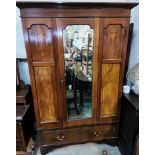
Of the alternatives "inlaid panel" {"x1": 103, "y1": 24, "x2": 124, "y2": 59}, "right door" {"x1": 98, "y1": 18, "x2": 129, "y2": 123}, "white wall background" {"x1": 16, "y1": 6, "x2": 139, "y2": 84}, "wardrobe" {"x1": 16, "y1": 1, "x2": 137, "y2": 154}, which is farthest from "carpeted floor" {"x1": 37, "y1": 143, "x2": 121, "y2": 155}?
"inlaid panel" {"x1": 103, "y1": 24, "x2": 124, "y2": 59}

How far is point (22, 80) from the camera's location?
75.5 inches

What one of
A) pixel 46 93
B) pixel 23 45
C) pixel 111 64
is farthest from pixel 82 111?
pixel 23 45

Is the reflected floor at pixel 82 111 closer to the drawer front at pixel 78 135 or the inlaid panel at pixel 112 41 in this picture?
the drawer front at pixel 78 135

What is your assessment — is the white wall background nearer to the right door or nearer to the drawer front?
the right door

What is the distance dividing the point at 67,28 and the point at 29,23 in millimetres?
328

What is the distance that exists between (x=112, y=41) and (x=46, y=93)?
829 mm

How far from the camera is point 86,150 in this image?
1833 millimetres

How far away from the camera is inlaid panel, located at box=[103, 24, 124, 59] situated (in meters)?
1.40

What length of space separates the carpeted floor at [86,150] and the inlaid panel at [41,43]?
3.75 feet

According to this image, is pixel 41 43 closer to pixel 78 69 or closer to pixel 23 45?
pixel 78 69

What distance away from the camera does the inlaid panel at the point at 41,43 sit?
131cm

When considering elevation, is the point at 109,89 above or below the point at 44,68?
below

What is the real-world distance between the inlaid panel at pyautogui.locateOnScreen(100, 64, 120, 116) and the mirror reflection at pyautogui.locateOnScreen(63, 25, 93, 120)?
14cm
